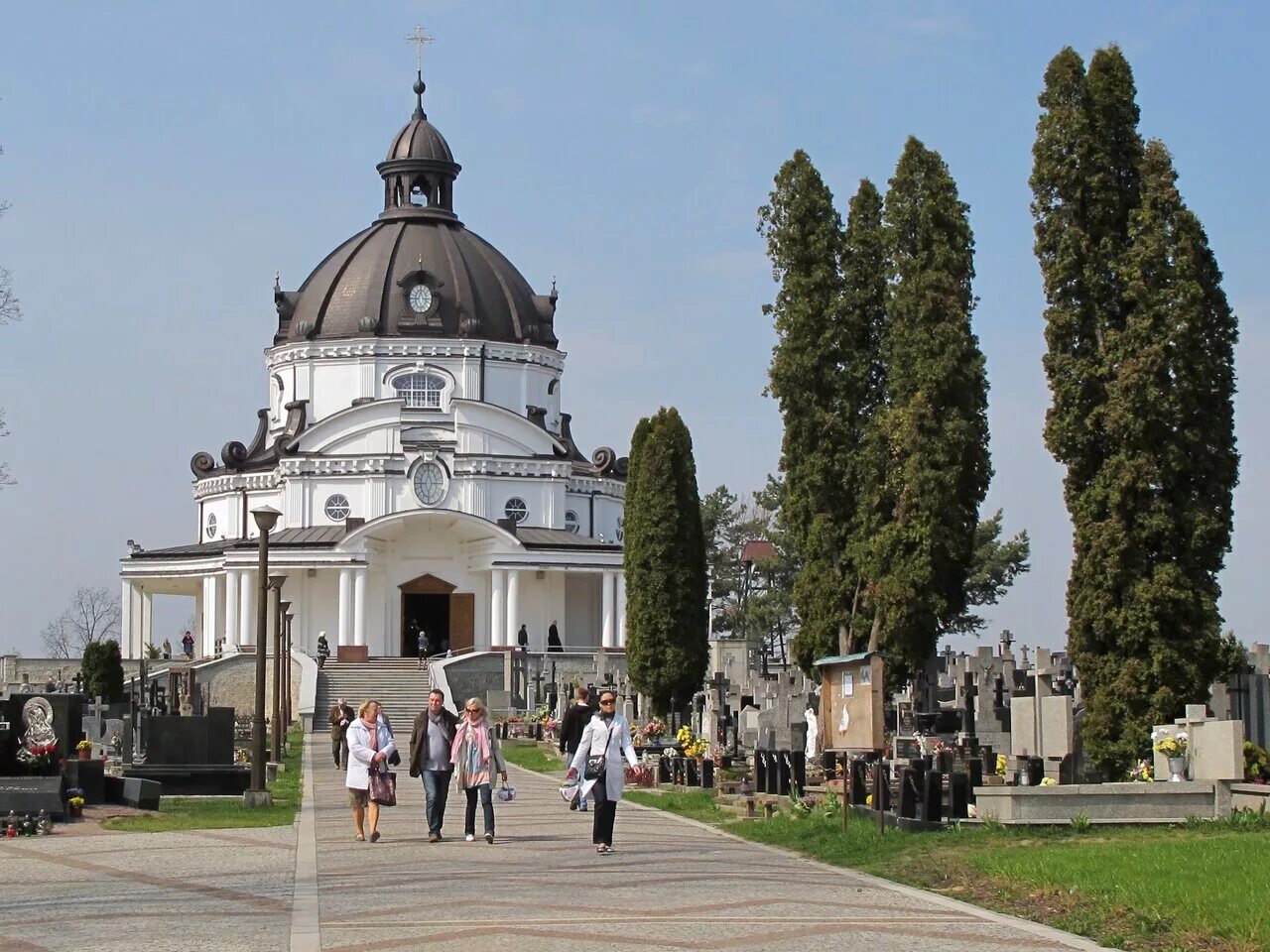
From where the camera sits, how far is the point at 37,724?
22344 mm

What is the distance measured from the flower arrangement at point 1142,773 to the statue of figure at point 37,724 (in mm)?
11146

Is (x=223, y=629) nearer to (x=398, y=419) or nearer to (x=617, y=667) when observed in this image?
(x=398, y=419)

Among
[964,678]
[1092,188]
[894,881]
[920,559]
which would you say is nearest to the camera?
[894,881]

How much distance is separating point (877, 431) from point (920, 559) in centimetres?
207

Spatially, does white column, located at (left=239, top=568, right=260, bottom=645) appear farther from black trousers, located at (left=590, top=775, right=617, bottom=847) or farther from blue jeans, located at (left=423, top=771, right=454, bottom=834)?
black trousers, located at (left=590, top=775, right=617, bottom=847)

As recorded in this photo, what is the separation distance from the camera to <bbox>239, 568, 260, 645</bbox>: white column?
215ft

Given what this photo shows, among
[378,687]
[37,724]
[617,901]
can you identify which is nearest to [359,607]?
[378,687]

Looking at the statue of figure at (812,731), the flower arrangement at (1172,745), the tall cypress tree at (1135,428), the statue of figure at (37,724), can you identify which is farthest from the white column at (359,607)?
the flower arrangement at (1172,745)

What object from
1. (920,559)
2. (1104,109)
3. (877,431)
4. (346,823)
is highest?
(1104,109)

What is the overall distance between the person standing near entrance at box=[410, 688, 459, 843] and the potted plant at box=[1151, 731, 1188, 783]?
6.58 meters

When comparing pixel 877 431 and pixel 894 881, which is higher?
pixel 877 431

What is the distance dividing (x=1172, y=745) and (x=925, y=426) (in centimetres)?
1212

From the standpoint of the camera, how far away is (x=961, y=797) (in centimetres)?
1898

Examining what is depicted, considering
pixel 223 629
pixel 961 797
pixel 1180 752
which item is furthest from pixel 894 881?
pixel 223 629
